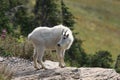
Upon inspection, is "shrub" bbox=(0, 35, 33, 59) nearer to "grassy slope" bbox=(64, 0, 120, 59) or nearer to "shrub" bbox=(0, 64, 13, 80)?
"shrub" bbox=(0, 64, 13, 80)

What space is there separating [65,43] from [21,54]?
279cm

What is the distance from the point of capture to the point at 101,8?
8606 cm

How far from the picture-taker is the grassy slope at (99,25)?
166ft

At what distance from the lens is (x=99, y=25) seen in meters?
66.0

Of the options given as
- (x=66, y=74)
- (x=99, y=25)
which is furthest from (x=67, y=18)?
(x=99, y=25)

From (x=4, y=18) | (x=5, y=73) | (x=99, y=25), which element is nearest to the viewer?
(x=5, y=73)

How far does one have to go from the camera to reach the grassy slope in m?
50.7

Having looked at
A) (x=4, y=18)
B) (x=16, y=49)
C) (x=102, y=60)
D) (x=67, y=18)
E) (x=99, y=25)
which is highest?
(x=4, y=18)

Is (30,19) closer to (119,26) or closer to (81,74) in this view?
(81,74)

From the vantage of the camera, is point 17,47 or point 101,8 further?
point 101,8

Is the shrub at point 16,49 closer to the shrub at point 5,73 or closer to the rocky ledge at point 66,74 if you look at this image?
the rocky ledge at point 66,74

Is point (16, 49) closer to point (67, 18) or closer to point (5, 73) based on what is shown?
point (5, 73)

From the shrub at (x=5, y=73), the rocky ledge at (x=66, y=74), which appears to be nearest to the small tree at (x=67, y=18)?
the rocky ledge at (x=66, y=74)

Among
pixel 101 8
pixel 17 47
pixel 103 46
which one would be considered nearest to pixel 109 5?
pixel 101 8
